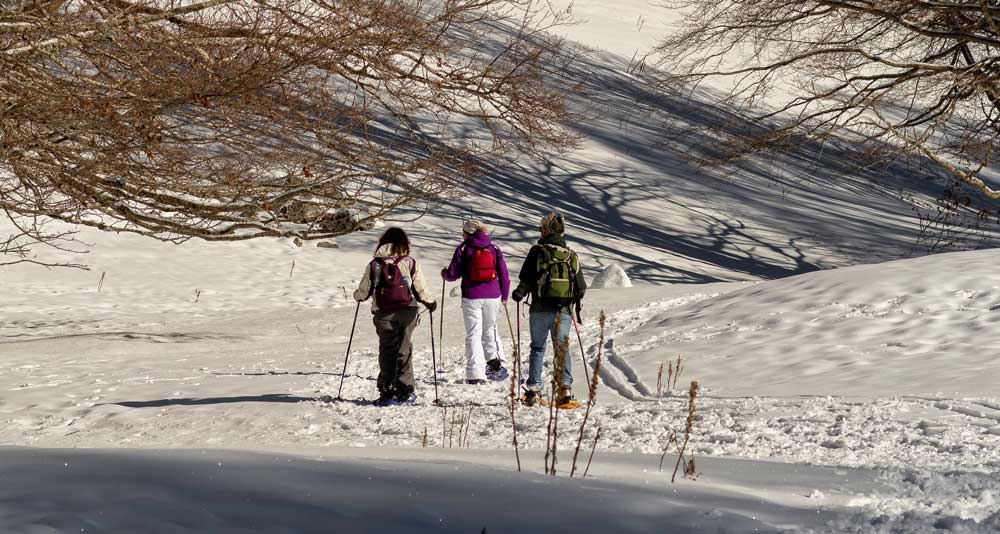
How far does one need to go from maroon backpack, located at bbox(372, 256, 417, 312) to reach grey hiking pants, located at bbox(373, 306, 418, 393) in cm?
11

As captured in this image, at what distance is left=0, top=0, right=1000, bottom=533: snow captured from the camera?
10.2 ft

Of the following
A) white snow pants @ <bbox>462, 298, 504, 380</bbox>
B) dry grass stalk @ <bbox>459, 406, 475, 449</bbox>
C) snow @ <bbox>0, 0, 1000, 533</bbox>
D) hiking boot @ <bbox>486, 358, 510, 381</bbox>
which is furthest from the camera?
hiking boot @ <bbox>486, 358, 510, 381</bbox>

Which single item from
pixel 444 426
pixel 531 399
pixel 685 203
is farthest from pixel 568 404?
pixel 685 203

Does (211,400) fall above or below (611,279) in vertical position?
below

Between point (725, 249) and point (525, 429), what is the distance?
18474mm

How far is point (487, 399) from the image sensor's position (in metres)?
8.14

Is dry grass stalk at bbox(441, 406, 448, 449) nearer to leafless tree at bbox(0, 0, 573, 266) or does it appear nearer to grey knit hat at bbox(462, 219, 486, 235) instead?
grey knit hat at bbox(462, 219, 486, 235)

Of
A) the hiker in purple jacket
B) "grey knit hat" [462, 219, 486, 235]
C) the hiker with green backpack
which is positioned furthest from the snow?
"grey knit hat" [462, 219, 486, 235]

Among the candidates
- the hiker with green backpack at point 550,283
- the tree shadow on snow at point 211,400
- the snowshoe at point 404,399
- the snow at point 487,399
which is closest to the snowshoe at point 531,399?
the hiker with green backpack at point 550,283

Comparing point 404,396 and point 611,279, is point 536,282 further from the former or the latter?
point 611,279

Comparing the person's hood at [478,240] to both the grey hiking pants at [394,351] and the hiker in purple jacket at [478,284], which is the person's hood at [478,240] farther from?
the grey hiking pants at [394,351]

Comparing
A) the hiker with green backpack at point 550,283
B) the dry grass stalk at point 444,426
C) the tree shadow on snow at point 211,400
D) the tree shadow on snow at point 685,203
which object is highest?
the tree shadow on snow at point 685,203

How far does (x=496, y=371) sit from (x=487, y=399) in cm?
132

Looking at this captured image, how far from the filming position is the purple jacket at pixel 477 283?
8.80m
